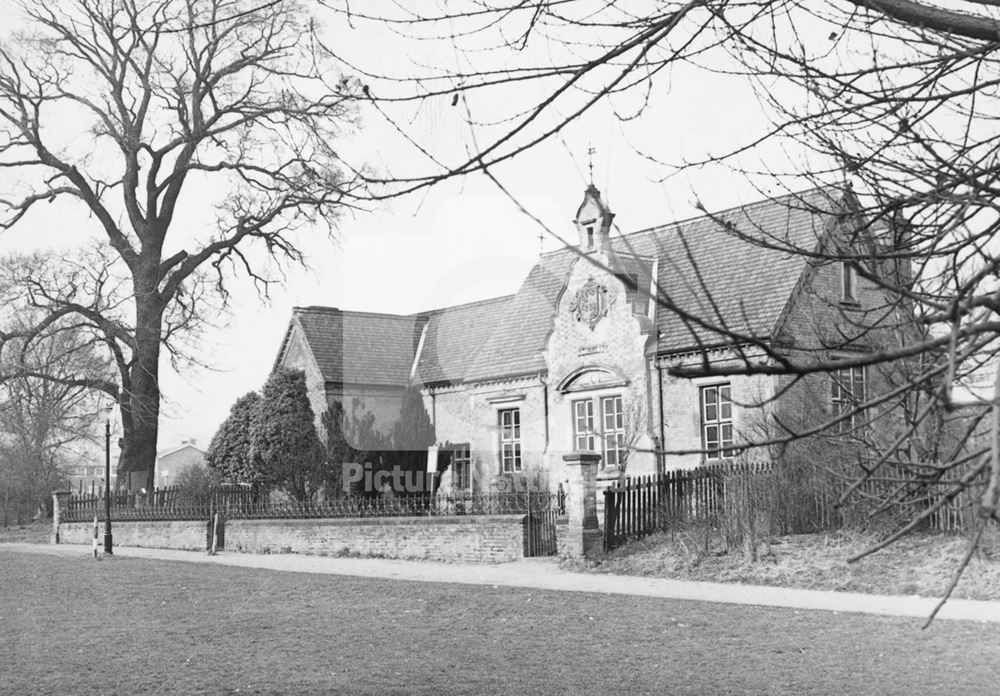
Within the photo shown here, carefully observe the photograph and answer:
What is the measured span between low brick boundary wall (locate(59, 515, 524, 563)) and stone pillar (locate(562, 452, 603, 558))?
1713 mm

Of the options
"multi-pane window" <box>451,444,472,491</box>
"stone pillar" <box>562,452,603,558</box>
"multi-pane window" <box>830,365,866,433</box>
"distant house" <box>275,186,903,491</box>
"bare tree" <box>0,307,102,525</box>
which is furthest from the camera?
"bare tree" <box>0,307,102,525</box>

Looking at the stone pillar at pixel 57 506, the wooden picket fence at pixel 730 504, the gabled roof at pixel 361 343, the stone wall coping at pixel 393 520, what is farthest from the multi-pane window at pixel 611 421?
the stone pillar at pixel 57 506

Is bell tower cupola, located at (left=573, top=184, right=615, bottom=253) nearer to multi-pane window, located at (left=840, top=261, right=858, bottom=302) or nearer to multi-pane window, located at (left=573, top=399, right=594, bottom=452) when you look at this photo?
multi-pane window, located at (left=573, top=399, right=594, bottom=452)

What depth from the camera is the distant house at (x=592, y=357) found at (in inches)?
995

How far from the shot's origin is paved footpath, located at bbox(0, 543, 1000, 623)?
13234 millimetres

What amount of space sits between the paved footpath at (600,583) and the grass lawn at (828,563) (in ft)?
1.29

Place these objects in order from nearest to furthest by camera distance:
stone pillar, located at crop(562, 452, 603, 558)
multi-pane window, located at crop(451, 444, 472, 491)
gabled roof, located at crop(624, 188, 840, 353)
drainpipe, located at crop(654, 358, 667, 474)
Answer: stone pillar, located at crop(562, 452, 603, 558) → gabled roof, located at crop(624, 188, 840, 353) → drainpipe, located at crop(654, 358, 667, 474) → multi-pane window, located at crop(451, 444, 472, 491)

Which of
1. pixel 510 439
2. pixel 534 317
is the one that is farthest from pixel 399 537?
pixel 534 317

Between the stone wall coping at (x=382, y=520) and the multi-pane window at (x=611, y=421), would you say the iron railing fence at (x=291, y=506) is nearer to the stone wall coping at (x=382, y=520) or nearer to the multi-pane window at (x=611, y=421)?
the stone wall coping at (x=382, y=520)

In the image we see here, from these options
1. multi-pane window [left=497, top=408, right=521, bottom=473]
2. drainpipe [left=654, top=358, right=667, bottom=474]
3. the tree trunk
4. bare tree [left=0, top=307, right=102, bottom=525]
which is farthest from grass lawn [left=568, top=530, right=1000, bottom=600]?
bare tree [left=0, top=307, right=102, bottom=525]

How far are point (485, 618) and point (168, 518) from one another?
21.0 metres

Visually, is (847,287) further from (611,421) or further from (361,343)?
(361,343)

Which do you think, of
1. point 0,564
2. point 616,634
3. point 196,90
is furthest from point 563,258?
point 616,634

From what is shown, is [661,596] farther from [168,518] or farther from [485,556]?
[168,518]
